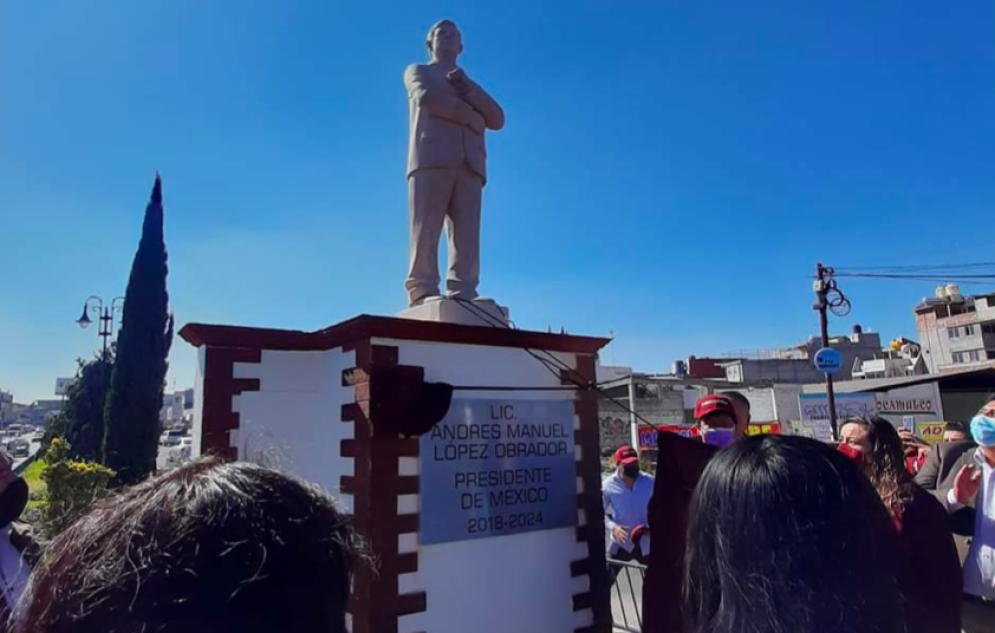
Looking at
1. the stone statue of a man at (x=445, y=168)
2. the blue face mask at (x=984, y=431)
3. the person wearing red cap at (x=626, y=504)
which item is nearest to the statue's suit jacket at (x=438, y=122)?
the stone statue of a man at (x=445, y=168)

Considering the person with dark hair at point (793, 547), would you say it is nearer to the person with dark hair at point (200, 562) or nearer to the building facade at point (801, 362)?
the person with dark hair at point (200, 562)

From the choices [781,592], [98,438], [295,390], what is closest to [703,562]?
[781,592]

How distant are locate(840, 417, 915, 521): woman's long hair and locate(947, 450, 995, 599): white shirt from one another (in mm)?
664

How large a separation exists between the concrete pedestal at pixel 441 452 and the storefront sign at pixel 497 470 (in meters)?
0.01

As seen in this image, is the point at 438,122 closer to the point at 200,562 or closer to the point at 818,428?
the point at 200,562

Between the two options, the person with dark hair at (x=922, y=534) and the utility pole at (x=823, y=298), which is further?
the utility pole at (x=823, y=298)

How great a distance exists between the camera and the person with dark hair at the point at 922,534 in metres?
2.29

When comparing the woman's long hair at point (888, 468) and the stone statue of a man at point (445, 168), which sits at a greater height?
the stone statue of a man at point (445, 168)

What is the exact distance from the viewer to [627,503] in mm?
5832

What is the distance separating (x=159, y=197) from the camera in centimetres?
1989

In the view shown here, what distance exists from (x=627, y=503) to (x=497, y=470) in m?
1.94

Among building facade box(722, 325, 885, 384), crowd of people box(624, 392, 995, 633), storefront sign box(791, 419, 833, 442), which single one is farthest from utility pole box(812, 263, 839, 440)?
building facade box(722, 325, 885, 384)

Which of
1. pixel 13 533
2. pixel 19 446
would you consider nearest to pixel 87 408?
pixel 13 533

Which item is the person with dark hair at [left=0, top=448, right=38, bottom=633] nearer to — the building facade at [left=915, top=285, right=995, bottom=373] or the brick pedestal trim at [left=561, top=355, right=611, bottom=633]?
the brick pedestal trim at [left=561, top=355, right=611, bottom=633]
